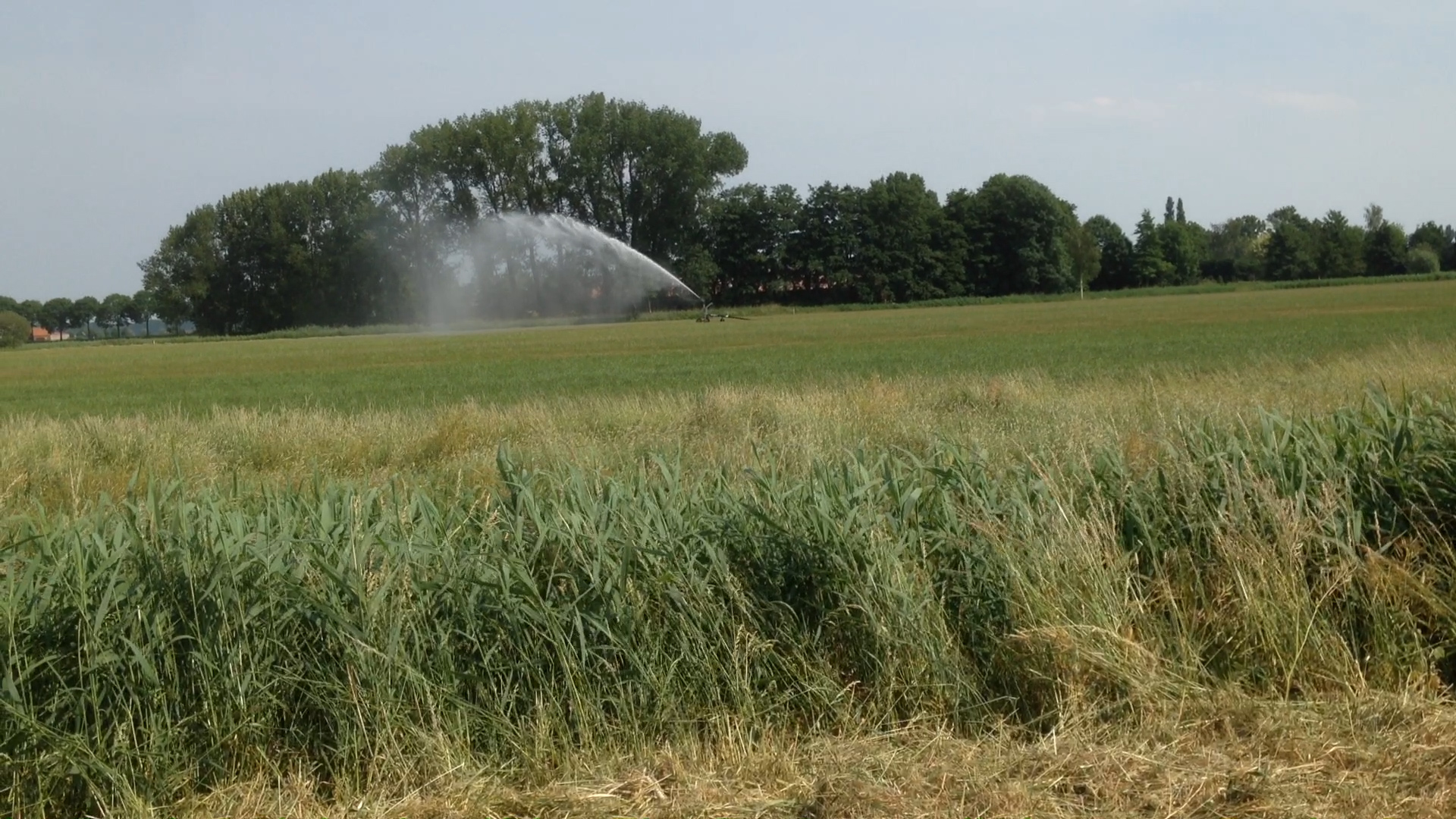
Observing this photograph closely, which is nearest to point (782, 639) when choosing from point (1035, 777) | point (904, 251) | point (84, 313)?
point (1035, 777)

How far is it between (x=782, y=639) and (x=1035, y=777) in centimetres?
173

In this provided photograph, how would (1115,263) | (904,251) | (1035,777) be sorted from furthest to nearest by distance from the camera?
1. (1115,263)
2. (904,251)
3. (1035,777)

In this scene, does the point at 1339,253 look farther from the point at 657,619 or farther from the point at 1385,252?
the point at 657,619

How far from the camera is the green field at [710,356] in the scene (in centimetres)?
2877

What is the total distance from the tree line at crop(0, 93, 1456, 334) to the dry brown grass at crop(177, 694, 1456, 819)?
9315cm

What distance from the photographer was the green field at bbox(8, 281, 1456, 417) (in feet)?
94.4

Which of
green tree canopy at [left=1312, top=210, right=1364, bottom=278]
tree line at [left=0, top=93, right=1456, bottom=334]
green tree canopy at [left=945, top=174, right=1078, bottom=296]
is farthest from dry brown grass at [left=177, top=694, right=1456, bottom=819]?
green tree canopy at [left=1312, top=210, right=1364, bottom=278]

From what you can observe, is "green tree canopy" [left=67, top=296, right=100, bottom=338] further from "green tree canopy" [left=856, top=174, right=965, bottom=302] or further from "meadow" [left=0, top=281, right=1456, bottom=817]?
"meadow" [left=0, top=281, right=1456, bottom=817]

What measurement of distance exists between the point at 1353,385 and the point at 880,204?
94.3 meters

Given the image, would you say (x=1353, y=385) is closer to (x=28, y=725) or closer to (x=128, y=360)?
(x=28, y=725)

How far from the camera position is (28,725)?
5.12 meters

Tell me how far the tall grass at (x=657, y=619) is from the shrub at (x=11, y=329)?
9775 cm

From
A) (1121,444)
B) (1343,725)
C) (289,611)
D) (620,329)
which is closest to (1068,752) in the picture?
(1343,725)

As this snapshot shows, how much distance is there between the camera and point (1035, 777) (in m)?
4.38
